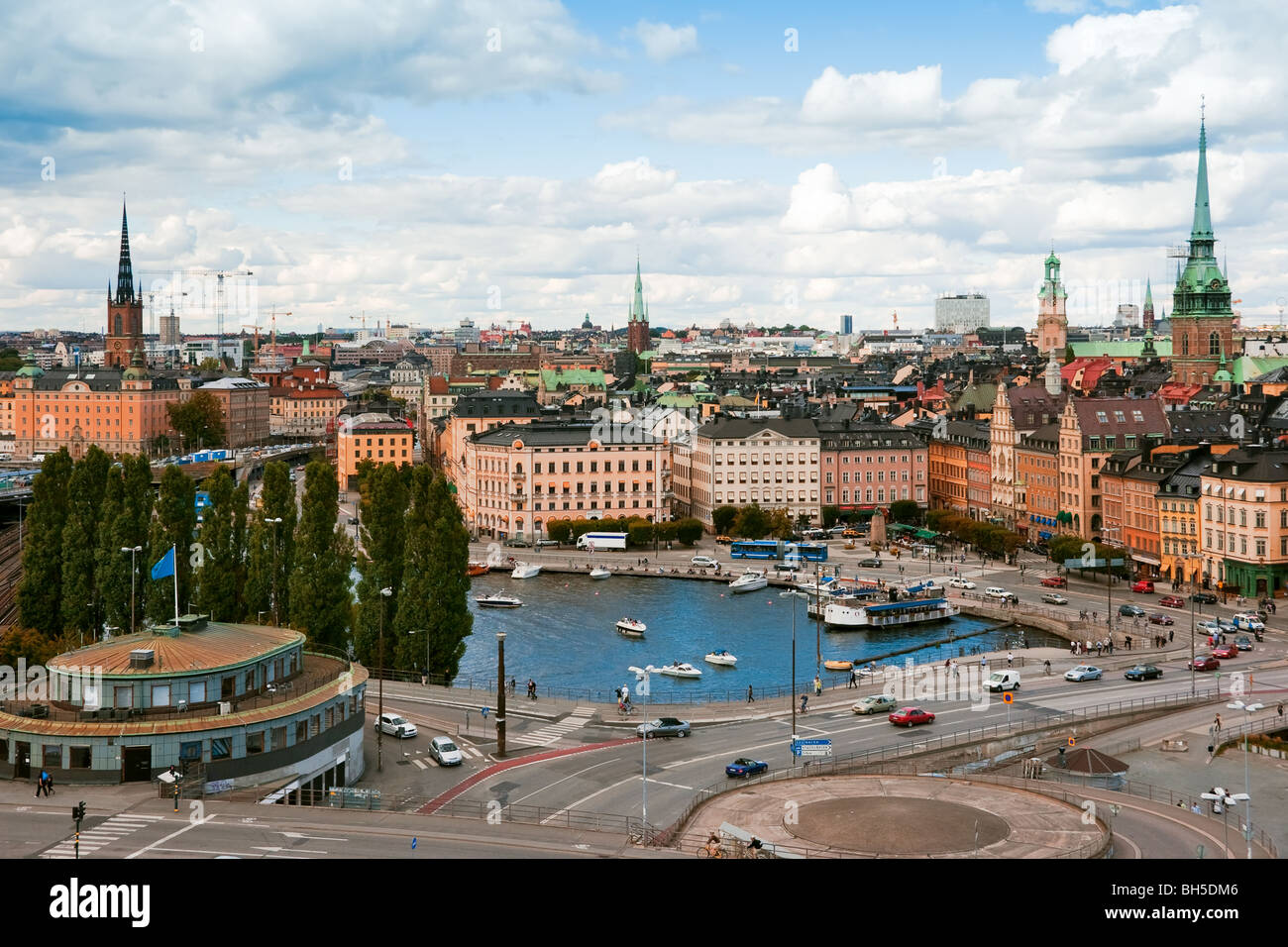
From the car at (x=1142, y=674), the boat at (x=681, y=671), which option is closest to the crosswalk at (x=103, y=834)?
the boat at (x=681, y=671)

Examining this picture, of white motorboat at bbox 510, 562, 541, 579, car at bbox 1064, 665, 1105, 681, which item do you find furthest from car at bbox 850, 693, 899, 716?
white motorboat at bbox 510, 562, 541, 579

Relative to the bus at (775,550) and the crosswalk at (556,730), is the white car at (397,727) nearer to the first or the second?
the crosswalk at (556,730)

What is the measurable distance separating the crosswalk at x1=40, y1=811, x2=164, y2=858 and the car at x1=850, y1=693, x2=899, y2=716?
23458mm

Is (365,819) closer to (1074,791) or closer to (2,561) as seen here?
(1074,791)

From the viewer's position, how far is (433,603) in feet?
161

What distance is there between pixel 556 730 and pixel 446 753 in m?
5.43

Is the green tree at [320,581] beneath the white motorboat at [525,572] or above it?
above

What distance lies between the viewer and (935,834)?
27.1m

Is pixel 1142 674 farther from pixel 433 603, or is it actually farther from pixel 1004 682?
pixel 433 603

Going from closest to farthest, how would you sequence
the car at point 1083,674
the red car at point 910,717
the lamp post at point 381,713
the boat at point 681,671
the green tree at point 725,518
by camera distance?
the lamp post at point 381,713
the red car at point 910,717
the car at point 1083,674
the boat at point 681,671
the green tree at point 725,518

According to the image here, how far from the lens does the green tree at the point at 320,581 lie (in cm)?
4706

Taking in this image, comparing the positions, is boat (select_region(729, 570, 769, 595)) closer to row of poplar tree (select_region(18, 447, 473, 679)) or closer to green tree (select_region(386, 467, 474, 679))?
row of poplar tree (select_region(18, 447, 473, 679))

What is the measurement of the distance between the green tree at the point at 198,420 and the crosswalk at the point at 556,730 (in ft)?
410


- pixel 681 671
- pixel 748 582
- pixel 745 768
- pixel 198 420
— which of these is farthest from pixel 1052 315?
pixel 745 768
